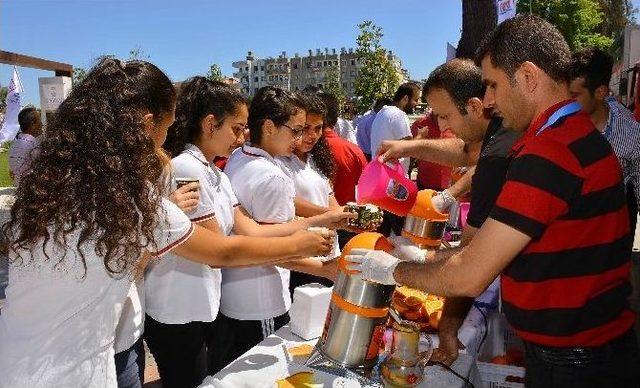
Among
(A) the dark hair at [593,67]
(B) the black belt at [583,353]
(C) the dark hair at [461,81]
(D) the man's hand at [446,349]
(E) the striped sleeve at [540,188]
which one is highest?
(A) the dark hair at [593,67]

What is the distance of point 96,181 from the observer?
4.25ft

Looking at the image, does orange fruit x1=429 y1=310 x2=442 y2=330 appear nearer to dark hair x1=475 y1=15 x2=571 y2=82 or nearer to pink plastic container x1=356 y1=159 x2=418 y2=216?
pink plastic container x1=356 y1=159 x2=418 y2=216

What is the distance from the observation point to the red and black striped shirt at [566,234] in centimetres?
132

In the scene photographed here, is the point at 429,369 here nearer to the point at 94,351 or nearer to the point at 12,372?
the point at 94,351

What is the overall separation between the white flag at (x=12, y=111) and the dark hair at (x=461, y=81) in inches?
287

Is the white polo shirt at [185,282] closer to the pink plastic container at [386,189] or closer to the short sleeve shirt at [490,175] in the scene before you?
the pink plastic container at [386,189]

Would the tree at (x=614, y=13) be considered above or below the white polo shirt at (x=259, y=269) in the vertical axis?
above

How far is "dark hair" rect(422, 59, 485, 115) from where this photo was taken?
93.5 inches

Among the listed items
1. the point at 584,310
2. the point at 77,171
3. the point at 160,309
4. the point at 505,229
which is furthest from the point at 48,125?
the point at 584,310

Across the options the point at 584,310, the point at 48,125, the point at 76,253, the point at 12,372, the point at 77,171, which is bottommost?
the point at 12,372

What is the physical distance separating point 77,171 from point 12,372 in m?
0.53

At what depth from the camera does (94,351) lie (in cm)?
136

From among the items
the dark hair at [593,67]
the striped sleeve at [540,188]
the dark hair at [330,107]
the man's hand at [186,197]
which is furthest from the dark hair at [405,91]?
the striped sleeve at [540,188]

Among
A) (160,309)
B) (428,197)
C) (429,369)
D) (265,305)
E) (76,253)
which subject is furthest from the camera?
(428,197)
